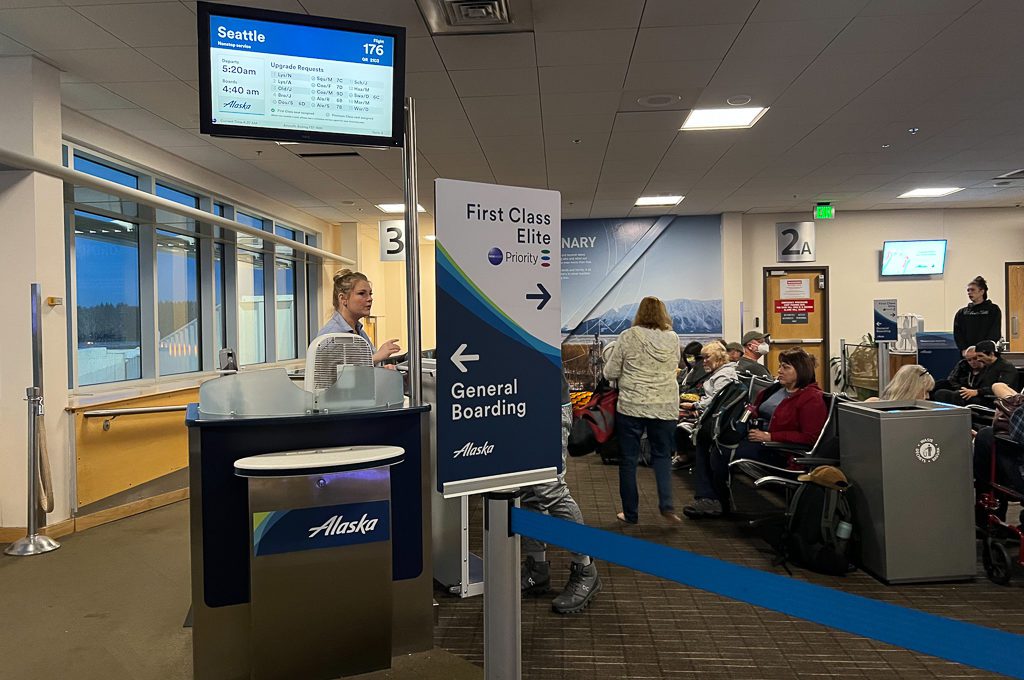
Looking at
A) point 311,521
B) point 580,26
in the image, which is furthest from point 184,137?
point 311,521

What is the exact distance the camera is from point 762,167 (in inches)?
331

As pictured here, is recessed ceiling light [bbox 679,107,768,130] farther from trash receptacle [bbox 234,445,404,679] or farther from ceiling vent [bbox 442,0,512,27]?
trash receptacle [bbox 234,445,404,679]

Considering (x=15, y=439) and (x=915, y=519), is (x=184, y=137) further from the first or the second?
(x=915, y=519)

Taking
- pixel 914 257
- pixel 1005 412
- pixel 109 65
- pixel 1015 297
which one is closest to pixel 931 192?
pixel 914 257

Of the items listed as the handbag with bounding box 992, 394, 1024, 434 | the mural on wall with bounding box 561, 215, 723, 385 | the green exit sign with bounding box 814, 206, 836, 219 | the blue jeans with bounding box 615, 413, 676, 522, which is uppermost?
the green exit sign with bounding box 814, 206, 836, 219

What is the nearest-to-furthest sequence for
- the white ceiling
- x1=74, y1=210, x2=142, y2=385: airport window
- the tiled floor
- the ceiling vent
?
the tiled floor < the ceiling vent < the white ceiling < x1=74, y1=210, x2=142, y2=385: airport window

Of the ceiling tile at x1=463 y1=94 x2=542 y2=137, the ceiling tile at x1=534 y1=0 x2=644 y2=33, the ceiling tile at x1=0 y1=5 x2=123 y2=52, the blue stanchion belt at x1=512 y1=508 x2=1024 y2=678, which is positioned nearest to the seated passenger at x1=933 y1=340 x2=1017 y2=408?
the ceiling tile at x1=534 y1=0 x2=644 y2=33

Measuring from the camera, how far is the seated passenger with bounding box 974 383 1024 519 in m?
3.60

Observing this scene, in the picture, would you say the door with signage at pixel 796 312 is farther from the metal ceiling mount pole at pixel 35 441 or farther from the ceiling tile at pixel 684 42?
the metal ceiling mount pole at pixel 35 441

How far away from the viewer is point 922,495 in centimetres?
358

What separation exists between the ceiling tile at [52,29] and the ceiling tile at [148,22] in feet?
0.31

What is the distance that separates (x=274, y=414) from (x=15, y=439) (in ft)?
10.4

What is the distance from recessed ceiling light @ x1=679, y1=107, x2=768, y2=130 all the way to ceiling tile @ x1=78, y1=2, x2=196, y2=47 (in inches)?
157

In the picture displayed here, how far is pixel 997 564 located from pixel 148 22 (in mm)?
5488
